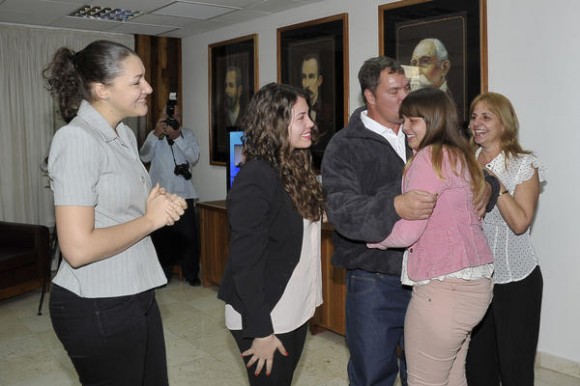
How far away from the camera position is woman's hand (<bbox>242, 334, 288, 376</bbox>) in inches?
64.5

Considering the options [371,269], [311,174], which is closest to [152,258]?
[311,174]

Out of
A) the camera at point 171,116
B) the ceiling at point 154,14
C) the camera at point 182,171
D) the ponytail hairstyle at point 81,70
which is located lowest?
the camera at point 182,171

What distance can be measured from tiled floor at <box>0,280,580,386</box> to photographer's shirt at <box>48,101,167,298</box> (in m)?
1.87

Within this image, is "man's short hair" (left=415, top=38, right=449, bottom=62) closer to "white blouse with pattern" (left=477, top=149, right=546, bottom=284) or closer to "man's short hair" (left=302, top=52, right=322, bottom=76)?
"man's short hair" (left=302, top=52, right=322, bottom=76)

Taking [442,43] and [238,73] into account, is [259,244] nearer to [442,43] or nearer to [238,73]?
[442,43]

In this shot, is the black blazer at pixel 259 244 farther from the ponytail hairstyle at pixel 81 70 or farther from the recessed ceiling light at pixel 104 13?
the recessed ceiling light at pixel 104 13

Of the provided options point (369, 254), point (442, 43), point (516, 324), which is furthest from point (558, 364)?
point (442, 43)

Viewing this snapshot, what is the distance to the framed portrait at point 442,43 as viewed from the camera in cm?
343

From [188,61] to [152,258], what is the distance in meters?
4.94

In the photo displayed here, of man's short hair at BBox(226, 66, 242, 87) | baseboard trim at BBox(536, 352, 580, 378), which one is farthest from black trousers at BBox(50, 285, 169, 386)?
man's short hair at BBox(226, 66, 242, 87)

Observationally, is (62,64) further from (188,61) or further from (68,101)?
(188,61)

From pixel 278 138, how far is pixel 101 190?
55cm

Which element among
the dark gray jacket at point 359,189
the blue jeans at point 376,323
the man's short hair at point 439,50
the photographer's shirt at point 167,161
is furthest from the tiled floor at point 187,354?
the man's short hair at point 439,50

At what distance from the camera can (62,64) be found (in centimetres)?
155
